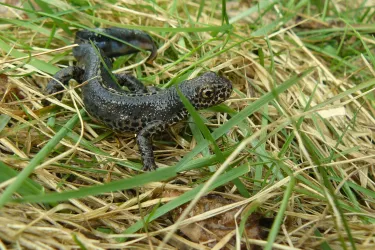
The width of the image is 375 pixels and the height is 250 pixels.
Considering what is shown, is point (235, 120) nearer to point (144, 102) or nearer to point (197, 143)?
point (197, 143)

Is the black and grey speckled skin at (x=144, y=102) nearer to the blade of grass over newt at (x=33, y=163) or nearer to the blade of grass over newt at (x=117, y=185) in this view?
the blade of grass over newt at (x=33, y=163)

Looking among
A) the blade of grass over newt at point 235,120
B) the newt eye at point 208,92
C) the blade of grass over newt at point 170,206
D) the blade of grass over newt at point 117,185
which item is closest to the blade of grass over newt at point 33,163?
the blade of grass over newt at point 117,185

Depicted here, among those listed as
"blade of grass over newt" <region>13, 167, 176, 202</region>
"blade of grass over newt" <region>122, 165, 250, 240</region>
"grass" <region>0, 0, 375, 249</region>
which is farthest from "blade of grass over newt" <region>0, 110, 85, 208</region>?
"blade of grass over newt" <region>122, 165, 250, 240</region>

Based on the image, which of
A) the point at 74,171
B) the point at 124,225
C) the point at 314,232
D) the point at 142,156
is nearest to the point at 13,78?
the point at 74,171

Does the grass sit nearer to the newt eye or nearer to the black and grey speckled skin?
the black and grey speckled skin

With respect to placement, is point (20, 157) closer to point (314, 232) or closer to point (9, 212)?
point (9, 212)

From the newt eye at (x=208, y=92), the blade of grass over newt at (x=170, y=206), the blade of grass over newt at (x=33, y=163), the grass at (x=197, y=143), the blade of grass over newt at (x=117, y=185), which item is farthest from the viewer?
the newt eye at (x=208, y=92)

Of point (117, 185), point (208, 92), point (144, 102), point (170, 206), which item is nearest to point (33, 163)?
point (117, 185)
